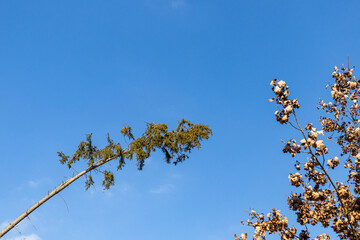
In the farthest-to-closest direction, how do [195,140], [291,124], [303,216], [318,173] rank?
1. [195,140]
2. [303,216]
3. [318,173]
4. [291,124]

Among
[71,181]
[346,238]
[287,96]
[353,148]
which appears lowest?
[346,238]

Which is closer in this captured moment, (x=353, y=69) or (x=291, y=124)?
(x=291, y=124)

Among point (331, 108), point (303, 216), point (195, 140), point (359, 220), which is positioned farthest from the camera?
point (195, 140)

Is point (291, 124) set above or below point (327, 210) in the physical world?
above

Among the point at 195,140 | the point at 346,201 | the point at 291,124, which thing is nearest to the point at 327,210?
the point at 346,201

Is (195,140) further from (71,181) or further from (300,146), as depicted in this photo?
(300,146)

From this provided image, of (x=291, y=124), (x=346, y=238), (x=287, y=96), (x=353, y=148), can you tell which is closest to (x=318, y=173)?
(x=291, y=124)

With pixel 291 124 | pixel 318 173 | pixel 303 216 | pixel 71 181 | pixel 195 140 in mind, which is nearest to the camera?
pixel 291 124

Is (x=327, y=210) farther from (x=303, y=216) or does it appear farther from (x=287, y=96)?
(x=287, y=96)

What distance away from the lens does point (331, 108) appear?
8.48m

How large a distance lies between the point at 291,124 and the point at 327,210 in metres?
1.98

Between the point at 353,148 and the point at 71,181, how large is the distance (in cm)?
1133

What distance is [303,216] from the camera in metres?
5.14

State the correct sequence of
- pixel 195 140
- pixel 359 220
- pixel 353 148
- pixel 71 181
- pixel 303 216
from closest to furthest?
1. pixel 359 220
2. pixel 303 216
3. pixel 353 148
4. pixel 71 181
5. pixel 195 140
